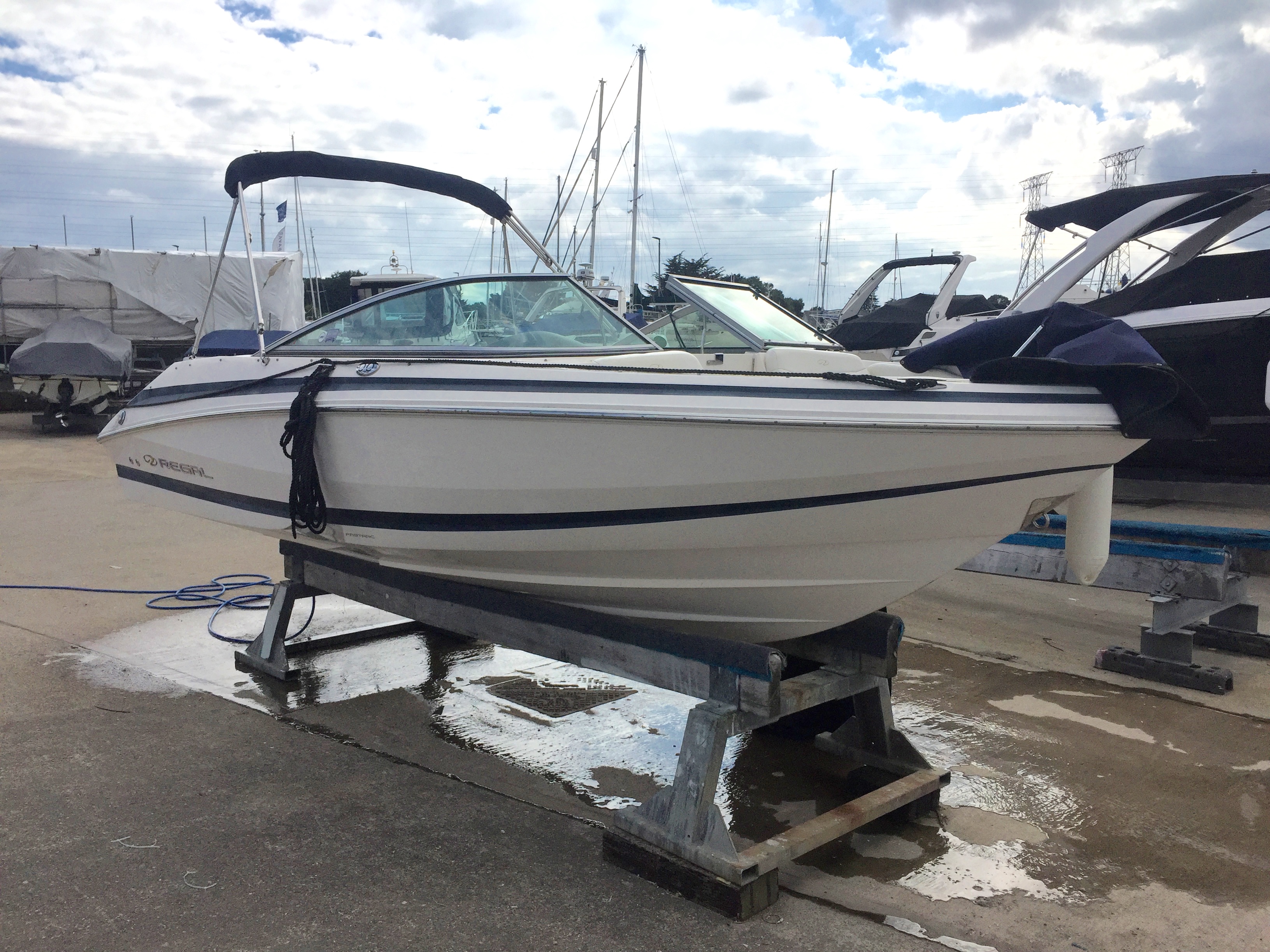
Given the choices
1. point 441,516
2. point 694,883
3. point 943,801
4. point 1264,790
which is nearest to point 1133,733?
point 1264,790

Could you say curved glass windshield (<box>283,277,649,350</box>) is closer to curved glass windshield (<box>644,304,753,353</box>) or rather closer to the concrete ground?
curved glass windshield (<box>644,304,753,353</box>)

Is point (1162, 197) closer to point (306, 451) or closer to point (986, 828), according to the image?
point (986, 828)

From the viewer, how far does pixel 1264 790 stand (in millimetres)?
3111

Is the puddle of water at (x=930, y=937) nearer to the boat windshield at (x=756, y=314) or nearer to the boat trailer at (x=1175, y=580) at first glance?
the boat trailer at (x=1175, y=580)

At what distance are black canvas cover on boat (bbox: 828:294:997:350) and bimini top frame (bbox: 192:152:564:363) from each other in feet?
24.3

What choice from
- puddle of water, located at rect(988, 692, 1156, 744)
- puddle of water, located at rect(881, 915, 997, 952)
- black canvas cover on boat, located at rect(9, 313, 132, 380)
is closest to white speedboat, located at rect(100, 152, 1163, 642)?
puddle of water, located at rect(881, 915, 997, 952)

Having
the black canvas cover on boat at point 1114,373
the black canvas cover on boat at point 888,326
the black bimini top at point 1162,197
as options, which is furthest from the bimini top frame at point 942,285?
the black canvas cover on boat at point 1114,373

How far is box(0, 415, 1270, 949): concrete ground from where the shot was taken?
237 centimetres

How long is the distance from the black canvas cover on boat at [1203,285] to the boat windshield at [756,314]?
3.39 meters

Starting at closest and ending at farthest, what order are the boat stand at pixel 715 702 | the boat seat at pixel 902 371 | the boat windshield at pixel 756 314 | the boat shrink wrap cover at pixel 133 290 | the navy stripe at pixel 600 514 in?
the boat stand at pixel 715 702, the navy stripe at pixel 600 514, the boat seat at pixel 902 371, the boat windshield at pixel 756 314, the boat shrink wrap cover at pixel 133 290

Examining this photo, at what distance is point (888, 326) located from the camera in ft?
38.0

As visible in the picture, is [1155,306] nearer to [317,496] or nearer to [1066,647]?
[1066,647]

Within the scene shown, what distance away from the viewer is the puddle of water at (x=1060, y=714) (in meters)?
3.61

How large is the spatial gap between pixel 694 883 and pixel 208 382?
2.76 metres
